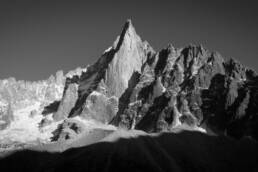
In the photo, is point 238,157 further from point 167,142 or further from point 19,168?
point 19,168

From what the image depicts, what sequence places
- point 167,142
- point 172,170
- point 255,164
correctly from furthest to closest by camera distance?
point 167,142 → point 255,164 → point 172,170

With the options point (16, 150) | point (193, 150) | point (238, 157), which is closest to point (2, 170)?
point (16, 150)

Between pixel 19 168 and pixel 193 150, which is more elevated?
pixel 193 150

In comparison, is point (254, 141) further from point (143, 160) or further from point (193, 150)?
point (143, 160)

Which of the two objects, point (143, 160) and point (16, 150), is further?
point (16, 150)

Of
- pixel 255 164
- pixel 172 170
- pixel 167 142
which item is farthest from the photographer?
pixel 167 142

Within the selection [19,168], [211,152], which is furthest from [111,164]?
[211,152]
